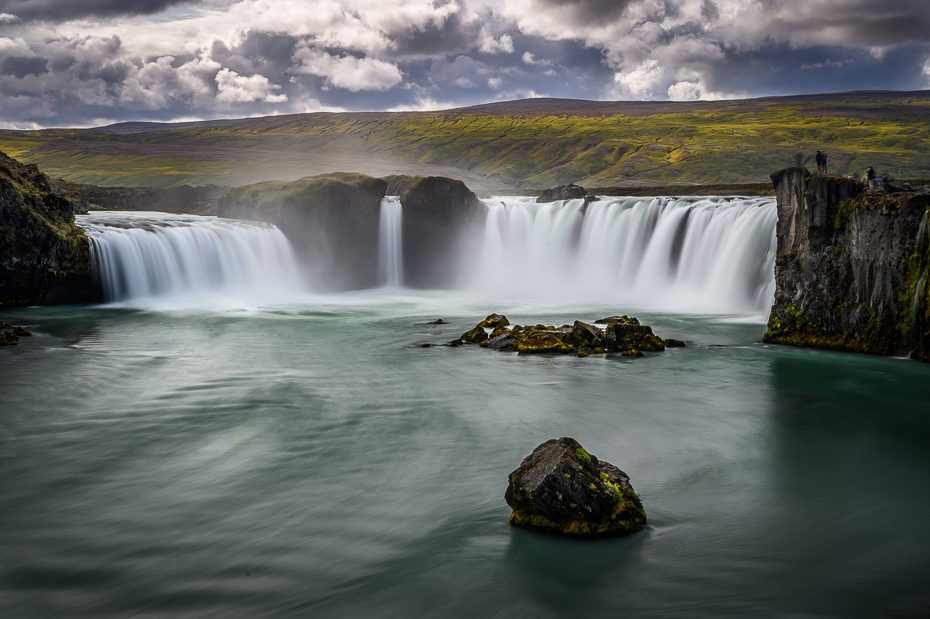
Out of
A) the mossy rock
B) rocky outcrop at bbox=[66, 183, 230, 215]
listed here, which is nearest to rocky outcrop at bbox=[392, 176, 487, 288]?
rocky outcrop at bbox=[66, 183, 230, 215]

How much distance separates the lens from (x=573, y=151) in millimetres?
154750

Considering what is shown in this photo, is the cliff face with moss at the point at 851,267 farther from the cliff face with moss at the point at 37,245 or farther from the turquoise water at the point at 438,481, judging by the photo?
the cliff face with moss at the point at 37,245

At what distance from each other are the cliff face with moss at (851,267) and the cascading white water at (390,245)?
83.4 ft

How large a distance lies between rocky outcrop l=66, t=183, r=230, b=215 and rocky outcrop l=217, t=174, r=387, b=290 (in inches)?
515

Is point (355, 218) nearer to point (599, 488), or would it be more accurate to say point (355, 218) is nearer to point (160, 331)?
point (160, 331)

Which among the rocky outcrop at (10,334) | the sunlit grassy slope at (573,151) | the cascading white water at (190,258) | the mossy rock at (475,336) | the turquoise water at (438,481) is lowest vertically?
the turquoise water at (438,481)

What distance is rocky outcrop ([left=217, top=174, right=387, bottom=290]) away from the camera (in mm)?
38656

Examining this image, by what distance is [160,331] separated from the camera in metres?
23.8

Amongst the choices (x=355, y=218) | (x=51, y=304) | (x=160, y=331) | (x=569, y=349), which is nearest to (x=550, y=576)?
(x=569, y=349)

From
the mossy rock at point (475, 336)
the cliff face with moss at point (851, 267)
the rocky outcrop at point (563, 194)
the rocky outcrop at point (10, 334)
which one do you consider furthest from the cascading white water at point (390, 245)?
the cliff face with moss at point (851, 267)

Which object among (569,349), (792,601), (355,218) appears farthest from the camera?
(355,218)

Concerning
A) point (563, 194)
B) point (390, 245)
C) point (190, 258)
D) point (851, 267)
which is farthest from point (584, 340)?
point (563, 194)

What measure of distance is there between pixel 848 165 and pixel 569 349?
10813 centimetres

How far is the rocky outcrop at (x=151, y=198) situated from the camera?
51.9 m
